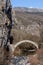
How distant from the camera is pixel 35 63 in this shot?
20.0 meters

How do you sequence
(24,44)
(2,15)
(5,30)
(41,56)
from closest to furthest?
(2,15)
(5,30)
(41,56)
(24,44)

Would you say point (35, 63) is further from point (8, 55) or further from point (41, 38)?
point (41, 38)

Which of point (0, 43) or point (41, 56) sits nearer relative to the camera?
point (0, 43)

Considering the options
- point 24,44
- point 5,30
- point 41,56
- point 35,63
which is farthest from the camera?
point 24,44

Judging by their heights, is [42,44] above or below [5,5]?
below

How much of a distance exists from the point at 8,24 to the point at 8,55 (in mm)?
2194

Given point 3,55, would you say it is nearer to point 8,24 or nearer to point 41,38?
point 8,24

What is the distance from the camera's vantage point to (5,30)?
1616 centimetres

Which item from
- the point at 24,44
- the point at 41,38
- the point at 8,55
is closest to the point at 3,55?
the point at 8,55

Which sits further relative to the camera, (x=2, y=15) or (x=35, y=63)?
(x=35, y=63)

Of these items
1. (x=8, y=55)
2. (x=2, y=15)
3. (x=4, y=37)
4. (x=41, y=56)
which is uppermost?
(x=2, y=15)

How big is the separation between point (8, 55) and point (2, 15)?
117 inches

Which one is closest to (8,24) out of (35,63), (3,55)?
(3,55)

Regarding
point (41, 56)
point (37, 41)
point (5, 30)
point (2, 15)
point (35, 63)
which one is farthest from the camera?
point (37, 41)
